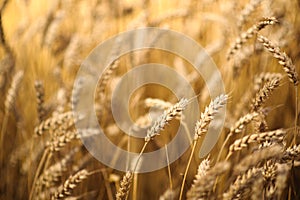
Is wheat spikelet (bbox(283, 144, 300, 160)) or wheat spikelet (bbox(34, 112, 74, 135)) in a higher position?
wheat spikelet (bbox(34, 112, 74, 135))

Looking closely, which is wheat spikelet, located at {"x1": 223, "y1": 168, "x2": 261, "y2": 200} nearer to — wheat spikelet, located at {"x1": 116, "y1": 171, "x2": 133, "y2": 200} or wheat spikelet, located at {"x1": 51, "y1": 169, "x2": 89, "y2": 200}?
wheat spikelet, located at {"x1": 116, "y1": 171, "x2": 133, "y2": 200}

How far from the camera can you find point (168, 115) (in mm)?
794

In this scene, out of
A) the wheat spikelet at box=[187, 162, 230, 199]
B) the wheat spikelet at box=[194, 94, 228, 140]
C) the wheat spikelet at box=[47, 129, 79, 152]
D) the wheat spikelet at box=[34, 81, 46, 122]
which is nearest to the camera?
the wheat spikelet at box=[187, 162, 230, 199]

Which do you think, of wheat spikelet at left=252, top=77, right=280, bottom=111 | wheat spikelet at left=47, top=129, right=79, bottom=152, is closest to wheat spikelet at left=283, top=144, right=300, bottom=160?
wheat spikelet at left=252, top=77, right=280, bottom=111

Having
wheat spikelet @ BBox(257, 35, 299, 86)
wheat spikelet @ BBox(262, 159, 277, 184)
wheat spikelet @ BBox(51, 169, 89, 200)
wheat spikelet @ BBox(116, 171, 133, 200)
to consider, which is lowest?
wheat spikelet @ BBox(262, 159, 277, 184)

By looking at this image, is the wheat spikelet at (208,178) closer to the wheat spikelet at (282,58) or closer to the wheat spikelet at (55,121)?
the wheat spikelet at (282,58)

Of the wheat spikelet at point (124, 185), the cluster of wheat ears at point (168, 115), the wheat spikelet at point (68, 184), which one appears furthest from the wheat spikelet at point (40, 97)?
the wheat spikelet at point (124, 185)

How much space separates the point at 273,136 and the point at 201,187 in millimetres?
205

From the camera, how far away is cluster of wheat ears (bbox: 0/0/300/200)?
79cm

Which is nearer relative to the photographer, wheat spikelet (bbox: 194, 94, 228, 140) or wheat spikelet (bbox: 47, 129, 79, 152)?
wheat spikelet (bbox: 194, 94, 228, 140)

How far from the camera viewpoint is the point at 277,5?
1619 millimetres

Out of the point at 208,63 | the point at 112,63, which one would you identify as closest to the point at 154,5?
the point at 208,63

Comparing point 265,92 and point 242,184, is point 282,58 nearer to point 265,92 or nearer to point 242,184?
point 265,92

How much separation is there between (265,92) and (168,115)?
0.60 feet
